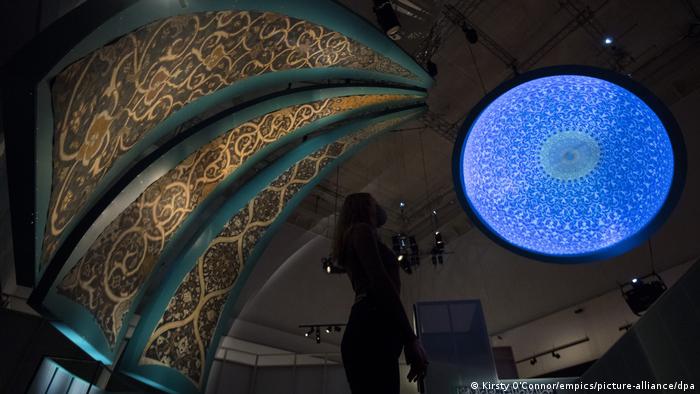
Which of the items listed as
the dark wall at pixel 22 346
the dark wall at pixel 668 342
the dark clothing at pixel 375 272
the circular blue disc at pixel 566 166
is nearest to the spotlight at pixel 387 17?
the circular blue disc at pixel 566 166

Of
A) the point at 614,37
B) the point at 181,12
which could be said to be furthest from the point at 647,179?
the point at 614,37

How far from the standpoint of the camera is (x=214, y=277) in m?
4.61

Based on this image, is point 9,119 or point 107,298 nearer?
point 9,119

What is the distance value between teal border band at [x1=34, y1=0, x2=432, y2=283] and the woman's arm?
1704mm

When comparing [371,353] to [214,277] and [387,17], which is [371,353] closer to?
[214,277]

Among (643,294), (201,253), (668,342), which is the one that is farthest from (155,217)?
(643,294)

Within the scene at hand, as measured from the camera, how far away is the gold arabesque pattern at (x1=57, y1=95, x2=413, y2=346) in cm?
330

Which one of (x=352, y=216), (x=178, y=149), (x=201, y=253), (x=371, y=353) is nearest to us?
(x=371, y=353)

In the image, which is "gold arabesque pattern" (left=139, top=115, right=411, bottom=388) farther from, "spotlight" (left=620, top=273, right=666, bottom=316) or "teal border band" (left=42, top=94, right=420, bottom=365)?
"spotlight" (left=620, top=273, right=666, bottom=316)

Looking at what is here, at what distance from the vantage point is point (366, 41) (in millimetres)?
4355

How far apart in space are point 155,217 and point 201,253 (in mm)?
759

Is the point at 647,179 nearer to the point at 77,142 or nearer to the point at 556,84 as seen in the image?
the point at 556,84

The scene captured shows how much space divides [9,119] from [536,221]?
4.60 m

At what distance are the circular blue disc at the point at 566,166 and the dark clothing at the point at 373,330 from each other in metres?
2.97
